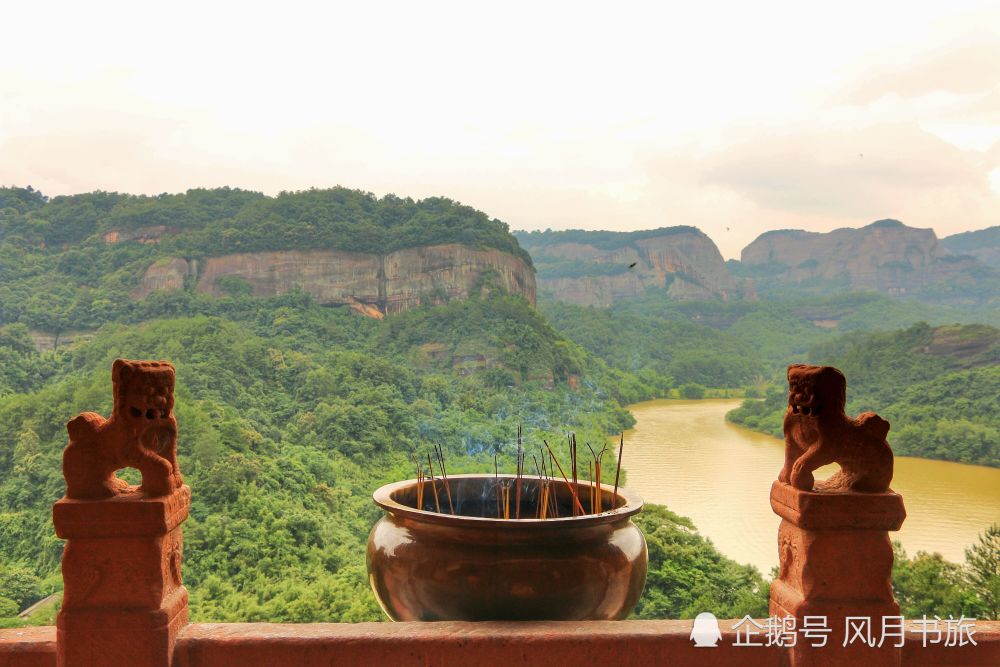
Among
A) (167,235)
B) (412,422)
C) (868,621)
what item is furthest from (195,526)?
(167,235)

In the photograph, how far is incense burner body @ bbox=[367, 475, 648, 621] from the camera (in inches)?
76.9

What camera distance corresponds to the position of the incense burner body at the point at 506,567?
6.41ft

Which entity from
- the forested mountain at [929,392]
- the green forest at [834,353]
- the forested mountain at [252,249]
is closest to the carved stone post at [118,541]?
the forested mountain at [929,392]

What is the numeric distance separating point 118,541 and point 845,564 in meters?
2.03

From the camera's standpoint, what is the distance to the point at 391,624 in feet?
6.37

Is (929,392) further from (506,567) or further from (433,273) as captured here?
(506,567)

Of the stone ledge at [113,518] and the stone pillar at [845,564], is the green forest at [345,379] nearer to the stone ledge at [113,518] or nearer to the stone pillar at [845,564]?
the stone pillar at [845,564]

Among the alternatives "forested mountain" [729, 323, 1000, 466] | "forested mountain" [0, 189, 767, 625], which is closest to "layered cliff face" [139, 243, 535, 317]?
"forested mountain" [0, 189, 767, 625]

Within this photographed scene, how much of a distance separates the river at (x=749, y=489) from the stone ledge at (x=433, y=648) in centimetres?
1207

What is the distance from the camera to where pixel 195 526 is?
1398 centimetres

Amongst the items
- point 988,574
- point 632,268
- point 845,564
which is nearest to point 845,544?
point 845,564

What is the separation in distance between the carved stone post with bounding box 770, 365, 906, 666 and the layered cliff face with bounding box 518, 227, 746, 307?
52.7 meters

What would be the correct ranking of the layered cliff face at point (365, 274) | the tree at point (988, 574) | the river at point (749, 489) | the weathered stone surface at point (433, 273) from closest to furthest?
the tree at point (988, 574) → the river at point (749, 489) → the layered cliff face at point (365, 274) → the weathered stone surface at point (433, 273)

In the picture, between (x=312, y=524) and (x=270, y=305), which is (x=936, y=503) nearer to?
(x=312, y=524)
